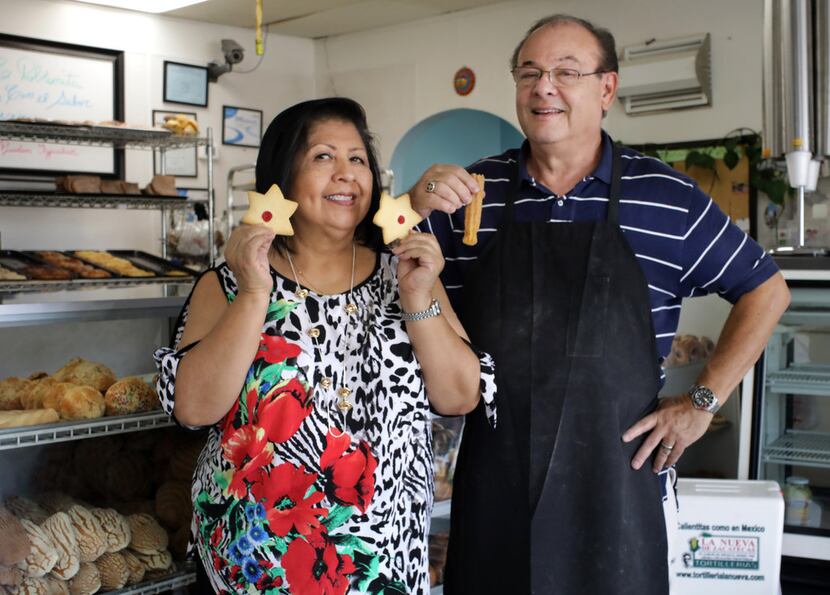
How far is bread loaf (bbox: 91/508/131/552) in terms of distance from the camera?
212 centimetres

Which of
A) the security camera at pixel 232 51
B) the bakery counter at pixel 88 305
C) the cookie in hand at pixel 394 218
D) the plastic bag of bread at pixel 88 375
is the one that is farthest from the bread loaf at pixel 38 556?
the security camera at pixel 232 51

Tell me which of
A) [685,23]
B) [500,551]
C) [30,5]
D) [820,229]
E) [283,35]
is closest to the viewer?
[500,551]

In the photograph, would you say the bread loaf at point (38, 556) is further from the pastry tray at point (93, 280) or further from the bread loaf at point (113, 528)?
the pastry tray at point (93, 280)

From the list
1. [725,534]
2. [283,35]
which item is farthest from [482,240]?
[283,35]

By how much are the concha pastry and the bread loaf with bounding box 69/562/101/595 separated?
117mm

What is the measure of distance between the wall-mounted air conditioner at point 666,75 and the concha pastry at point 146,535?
189 inches

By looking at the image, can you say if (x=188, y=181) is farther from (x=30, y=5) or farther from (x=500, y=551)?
(x=500, y=551)

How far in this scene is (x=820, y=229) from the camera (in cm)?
554

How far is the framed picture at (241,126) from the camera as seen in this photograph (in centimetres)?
783

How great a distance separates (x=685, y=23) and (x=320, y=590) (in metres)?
5.37

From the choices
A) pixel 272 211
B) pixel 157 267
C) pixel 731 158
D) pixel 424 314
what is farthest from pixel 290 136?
pixel 731 158

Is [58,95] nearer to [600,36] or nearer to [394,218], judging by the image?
[600,36]

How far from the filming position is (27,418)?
2.04 m

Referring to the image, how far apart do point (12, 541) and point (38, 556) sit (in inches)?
2.4
